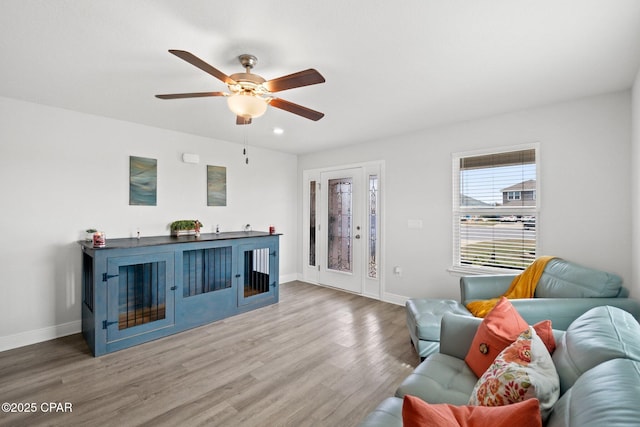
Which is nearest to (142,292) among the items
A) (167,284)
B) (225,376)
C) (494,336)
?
(167,284)

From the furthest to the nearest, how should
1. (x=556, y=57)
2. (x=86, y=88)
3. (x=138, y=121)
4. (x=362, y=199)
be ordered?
1. (x=362, y=199)
2. (x=138, y=121)
3. (x=86, y=88)
4. (x=556, y=57)

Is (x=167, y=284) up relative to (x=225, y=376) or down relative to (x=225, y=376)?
up

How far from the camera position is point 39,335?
10.0 ft

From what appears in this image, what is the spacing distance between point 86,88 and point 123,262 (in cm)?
169

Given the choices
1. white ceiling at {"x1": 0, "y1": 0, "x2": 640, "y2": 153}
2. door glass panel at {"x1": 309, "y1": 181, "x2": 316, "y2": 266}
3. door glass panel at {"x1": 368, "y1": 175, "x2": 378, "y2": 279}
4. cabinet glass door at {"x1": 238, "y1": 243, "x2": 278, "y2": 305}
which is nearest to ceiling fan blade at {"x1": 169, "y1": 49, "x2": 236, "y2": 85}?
white ceiling at {"x1": 0, "y1": 0, "x2": 640, "y2": 153}

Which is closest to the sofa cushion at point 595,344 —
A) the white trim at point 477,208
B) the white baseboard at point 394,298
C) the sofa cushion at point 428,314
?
the sofa cushion at point 428,314

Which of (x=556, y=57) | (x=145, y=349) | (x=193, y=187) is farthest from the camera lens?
(x=193, y=187)

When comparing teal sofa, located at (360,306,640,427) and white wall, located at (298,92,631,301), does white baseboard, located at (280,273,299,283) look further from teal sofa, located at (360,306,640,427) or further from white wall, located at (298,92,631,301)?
teal sofa, located at (360,306,640,427)

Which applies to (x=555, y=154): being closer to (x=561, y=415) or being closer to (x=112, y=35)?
(x=561, y=415)

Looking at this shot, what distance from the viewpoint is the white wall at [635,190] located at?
2.35 metres

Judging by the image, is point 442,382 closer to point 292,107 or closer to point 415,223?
point 292,107

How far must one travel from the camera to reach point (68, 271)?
10.7 ft

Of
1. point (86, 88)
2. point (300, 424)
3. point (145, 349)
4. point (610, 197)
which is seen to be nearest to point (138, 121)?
point (86, 88)

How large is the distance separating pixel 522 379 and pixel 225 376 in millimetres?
2186
